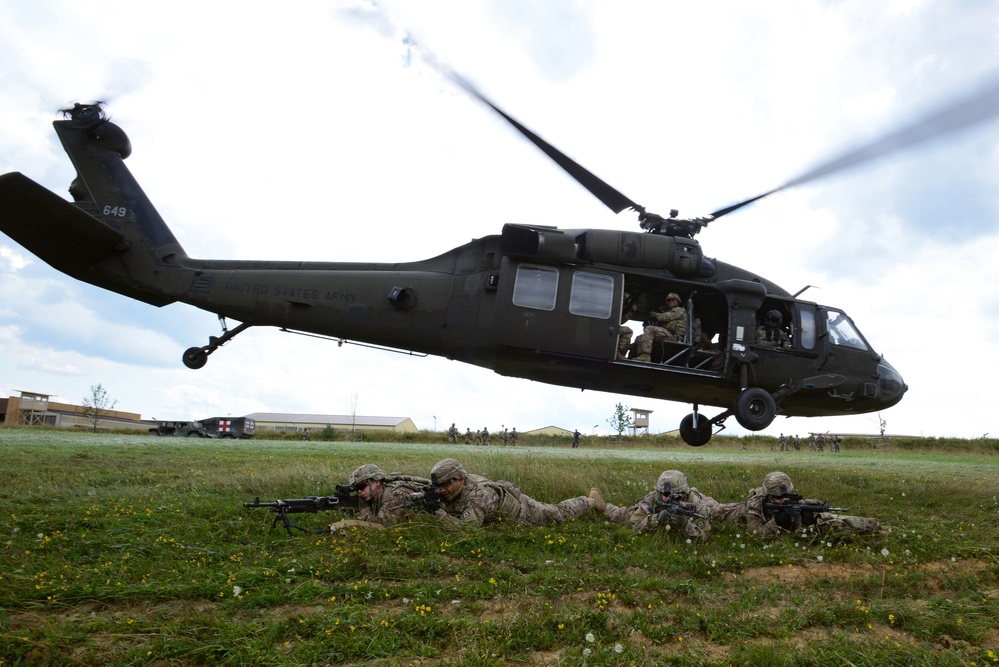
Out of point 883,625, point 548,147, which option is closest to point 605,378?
point 548,147

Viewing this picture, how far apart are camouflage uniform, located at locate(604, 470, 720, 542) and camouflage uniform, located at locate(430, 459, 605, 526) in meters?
1.05

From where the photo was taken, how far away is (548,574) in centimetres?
639

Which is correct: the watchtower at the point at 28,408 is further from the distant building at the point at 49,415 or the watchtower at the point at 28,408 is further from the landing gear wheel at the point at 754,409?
the landing gear wheel at the point at 754,409

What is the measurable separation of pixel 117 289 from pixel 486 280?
6993mm

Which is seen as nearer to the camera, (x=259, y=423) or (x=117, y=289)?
(x=117, y=289)

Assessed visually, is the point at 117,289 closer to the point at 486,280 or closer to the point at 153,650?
the point at 486,280

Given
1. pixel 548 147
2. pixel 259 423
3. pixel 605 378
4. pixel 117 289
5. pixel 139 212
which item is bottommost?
pixel 259 423

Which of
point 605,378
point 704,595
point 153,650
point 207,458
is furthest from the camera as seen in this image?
point 207,458

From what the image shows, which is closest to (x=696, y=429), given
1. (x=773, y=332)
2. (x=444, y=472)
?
(x=773, y=332)

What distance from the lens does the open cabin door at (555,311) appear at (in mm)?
10945

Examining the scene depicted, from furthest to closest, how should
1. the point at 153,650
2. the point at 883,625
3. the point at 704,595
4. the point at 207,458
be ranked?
the point at 207,458 < the point at 704,595 < the point at 883,625 < the point at 153,650

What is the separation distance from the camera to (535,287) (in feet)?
36.3

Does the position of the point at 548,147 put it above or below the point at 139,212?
above

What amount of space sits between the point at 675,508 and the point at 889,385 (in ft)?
24.0
